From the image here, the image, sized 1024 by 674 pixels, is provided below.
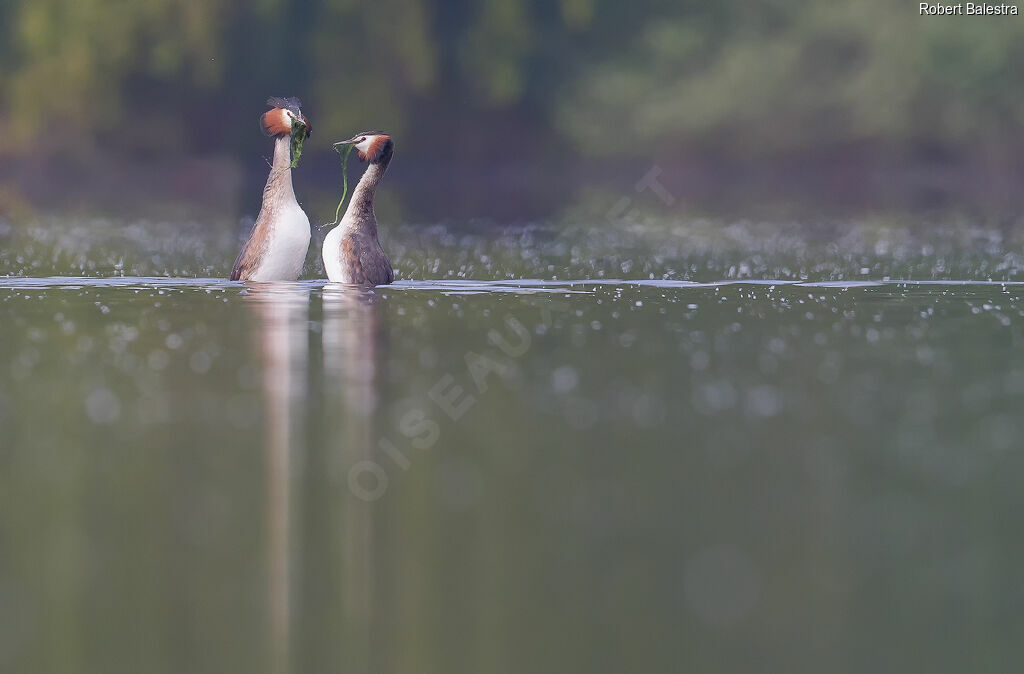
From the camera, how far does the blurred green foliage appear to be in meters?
49.2

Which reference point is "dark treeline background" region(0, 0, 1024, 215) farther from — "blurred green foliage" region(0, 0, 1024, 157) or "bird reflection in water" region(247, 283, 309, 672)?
"bird reflection in water" region(247, 283, 309, 672)

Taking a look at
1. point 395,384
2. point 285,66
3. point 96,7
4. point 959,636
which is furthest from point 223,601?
point 285,66

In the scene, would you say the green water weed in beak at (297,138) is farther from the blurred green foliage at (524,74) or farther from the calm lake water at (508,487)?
the blurred green foliage at (524,74)

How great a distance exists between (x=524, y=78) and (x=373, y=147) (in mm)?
42153

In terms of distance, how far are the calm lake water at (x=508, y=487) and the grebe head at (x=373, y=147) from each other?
2.80m

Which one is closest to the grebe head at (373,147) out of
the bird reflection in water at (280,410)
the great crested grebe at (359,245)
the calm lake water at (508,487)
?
the great crested grebe at (359,245)

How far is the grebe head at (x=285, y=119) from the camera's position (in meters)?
19.6

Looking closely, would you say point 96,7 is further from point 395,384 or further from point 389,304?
point 395,384

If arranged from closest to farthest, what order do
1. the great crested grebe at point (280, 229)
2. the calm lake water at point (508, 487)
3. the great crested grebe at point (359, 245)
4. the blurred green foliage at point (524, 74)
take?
the calm lake water at point (508, 487), the great crested grebe at point (359, 245), the great crested grebe at point (280, 229), the blurred green foliage at point (524, 74)

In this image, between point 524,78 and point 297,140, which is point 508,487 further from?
point 524,78

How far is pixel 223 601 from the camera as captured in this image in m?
7.33

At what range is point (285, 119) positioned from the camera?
19.7m

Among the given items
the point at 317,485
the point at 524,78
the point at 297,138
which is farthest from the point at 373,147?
the point at 524,78

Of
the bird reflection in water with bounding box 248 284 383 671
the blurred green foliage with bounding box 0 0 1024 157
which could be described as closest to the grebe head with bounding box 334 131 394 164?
the bird reflection in water with bounding box 248 284 383 671
